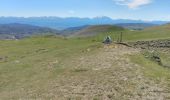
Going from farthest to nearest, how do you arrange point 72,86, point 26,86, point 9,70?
point 9,70 < point 26,86 < point 72,86

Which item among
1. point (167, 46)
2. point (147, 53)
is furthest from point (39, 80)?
point (167, 46)

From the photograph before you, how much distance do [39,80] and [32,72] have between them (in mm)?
4649

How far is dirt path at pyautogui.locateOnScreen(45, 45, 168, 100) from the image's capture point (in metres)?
24.7

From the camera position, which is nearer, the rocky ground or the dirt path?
the dirt path

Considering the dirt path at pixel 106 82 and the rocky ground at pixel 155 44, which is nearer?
the dirt path at pixel 106 82

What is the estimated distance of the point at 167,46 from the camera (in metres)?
47.5

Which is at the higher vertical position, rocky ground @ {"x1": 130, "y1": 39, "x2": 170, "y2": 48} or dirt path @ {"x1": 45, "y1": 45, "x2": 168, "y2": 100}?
rocky ground @ {"x1": 130, "y1": 39, "x2": 170, "y2": 48}

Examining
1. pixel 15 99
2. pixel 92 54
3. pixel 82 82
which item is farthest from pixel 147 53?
pixel 15 99

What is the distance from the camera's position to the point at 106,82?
27906 mm

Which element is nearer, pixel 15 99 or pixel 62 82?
pixel 15 99

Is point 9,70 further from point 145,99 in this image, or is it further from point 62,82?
point 145,99

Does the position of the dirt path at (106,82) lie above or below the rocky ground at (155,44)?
below

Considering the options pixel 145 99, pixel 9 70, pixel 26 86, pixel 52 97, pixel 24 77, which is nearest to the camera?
pixel 145 99

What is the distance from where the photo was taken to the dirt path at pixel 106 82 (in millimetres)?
24688
